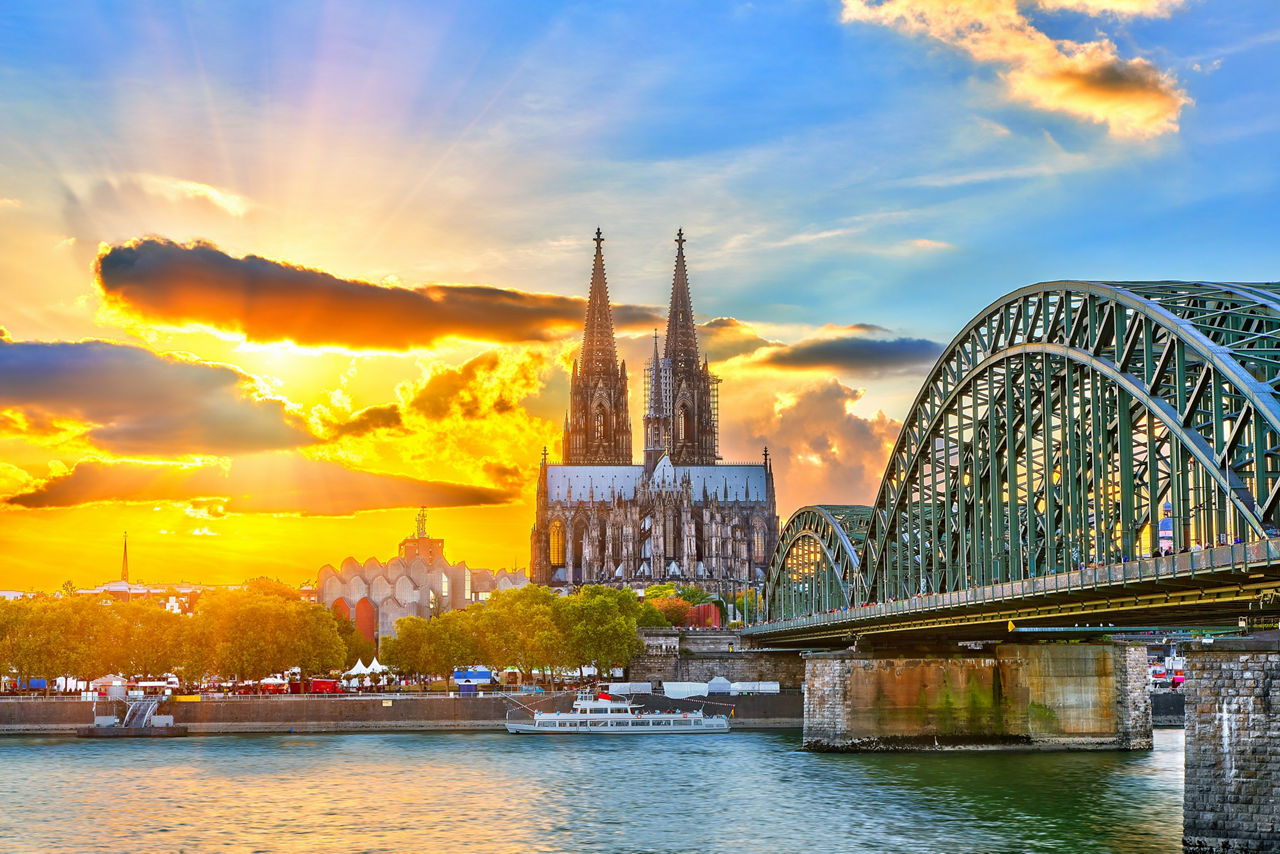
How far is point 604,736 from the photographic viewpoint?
118 meters

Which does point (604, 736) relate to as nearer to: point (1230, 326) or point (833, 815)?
point (833, 815)

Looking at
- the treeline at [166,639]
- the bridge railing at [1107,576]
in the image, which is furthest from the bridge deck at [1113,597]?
the treeline at [166,639]

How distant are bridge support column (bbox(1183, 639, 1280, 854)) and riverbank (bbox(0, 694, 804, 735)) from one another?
84.8 m

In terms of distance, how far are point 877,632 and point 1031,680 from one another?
976cm

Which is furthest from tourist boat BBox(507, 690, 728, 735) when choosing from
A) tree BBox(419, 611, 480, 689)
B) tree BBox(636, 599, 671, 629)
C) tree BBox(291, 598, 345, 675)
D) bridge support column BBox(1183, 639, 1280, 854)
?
bridge support column BBox(1183, 639, 1280, 854)

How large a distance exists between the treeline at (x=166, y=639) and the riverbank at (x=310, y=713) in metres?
8.50

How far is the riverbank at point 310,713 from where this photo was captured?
119375 mm

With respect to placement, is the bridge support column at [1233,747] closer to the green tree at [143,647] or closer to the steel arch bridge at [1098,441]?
the steel arch bridge at [1098,441]

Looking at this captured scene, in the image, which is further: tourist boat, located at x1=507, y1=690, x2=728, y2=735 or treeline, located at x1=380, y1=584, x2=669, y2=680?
treeline, located at x1=380, y1=584, x2=669, y2=680

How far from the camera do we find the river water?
60250 mm

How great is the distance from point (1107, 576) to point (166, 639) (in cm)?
9590

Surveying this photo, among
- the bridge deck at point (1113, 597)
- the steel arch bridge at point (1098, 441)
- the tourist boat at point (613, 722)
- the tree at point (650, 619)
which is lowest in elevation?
the tourist boat at point (613, 722)

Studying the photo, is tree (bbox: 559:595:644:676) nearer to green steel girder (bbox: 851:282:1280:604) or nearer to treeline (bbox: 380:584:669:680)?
treeline (bbox: 380:584:669:680)

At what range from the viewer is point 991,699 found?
9650cm
